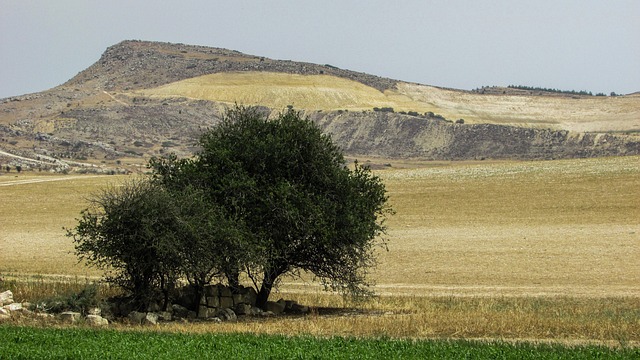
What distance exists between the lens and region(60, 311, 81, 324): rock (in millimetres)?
26469

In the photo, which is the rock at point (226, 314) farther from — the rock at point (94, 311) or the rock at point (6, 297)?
the rock at point (6, 297)

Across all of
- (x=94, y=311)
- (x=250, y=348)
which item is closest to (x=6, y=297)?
(x=94, y=311)

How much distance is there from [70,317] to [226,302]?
23.3 ft

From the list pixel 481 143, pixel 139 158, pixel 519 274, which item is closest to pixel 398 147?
pixel 481 143

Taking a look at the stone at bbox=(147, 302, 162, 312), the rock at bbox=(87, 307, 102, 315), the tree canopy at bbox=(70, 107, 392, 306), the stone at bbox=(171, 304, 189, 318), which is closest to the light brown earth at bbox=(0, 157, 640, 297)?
the tree canopy at bbox=(70, 107, 392, 306)

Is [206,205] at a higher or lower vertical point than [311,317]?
higher

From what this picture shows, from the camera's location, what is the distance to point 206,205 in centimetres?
3130

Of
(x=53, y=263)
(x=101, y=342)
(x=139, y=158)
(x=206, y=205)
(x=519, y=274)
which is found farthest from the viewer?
(x=139, y=158)

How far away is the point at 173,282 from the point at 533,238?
30369 mm

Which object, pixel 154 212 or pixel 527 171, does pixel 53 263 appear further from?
pixel 527 171

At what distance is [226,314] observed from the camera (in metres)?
30.8

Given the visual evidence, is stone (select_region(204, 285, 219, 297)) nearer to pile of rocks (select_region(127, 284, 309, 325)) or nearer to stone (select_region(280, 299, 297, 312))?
pile of rocks (select_region(127, 284, 309, 325))

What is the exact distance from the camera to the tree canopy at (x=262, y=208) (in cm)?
2966

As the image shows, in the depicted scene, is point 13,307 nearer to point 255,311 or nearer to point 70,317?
point 70,317
